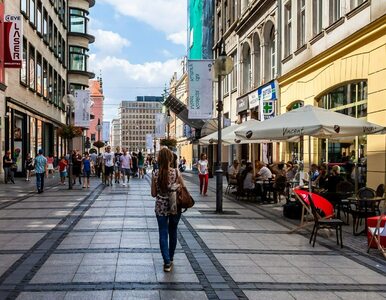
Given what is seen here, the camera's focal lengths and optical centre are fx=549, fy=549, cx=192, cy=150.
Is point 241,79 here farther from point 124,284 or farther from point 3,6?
point 124,284

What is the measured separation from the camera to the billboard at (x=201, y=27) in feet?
149

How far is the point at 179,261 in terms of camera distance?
7.89 meters

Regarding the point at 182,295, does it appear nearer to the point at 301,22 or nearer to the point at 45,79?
the point at 301,22

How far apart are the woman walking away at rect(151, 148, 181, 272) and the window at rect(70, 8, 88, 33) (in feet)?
168

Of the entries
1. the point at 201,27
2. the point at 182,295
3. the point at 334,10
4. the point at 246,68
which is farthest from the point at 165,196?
the point at 201,27

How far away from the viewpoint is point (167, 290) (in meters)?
6.29

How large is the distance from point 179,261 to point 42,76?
33303 millimetres

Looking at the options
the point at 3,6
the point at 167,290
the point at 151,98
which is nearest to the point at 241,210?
the point at 167,290

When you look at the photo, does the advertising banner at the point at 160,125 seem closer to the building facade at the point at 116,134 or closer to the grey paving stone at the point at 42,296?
the grey paving stone at the point at 42,296

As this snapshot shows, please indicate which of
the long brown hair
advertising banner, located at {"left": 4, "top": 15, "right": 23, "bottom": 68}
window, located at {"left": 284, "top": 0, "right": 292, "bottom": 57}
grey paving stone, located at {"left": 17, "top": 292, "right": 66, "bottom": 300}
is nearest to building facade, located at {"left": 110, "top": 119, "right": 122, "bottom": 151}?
advertising banner, located at {"left": 4, "top": 15, "right": 23, "bottom": 68}

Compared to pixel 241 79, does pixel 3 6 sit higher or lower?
higher

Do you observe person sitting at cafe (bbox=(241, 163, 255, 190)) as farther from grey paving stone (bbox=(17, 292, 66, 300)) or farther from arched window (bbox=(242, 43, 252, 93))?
arched window (bbox=(242, 43, 252, 93))

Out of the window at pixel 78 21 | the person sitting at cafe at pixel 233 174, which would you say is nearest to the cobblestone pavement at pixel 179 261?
the person sitting at cafe at pixel 233 174

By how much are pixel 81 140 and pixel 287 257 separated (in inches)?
2332
